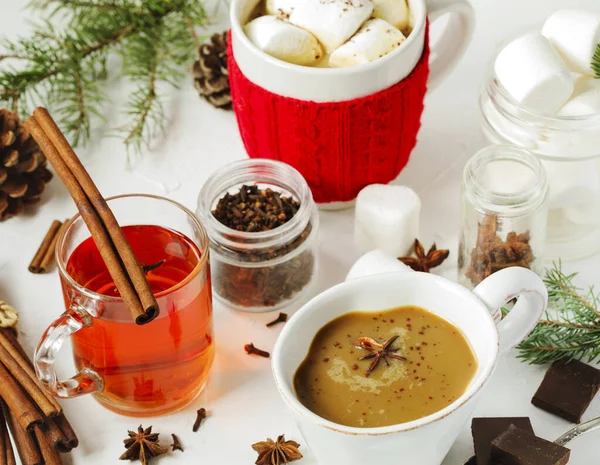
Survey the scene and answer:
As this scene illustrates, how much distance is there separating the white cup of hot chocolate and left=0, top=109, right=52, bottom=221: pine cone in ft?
1.85

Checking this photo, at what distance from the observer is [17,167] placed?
1398mm

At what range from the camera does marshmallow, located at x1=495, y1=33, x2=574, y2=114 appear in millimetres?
1260

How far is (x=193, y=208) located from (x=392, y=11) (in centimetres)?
40

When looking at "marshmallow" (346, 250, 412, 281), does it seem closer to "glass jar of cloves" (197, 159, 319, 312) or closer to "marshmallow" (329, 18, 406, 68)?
"glass jar of cloves" (197, 159, 319, 312)

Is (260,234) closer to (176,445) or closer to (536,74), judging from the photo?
(176,445)

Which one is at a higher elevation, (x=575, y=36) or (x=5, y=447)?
(x=575, y=36)

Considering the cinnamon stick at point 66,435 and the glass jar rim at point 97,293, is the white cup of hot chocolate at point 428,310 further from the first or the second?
the cinnamon stick at point 66,435

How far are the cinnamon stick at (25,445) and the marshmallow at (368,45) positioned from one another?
0.60m

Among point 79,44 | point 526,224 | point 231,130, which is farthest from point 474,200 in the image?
point 79,44

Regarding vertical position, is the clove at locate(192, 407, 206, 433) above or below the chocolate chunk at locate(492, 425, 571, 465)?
below

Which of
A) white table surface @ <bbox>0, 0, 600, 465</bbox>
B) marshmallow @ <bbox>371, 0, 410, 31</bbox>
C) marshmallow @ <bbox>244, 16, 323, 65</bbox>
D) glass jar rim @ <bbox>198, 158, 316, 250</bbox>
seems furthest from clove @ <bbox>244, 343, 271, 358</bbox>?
marshmallow @ <bbox>371, 0, 410, 31</bbox>

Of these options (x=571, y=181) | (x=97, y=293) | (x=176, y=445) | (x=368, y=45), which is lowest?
(x=176, y=445)

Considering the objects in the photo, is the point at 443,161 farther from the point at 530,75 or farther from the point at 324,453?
the point at 324,453

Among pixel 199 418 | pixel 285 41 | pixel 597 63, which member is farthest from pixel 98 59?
pixel 597 63
